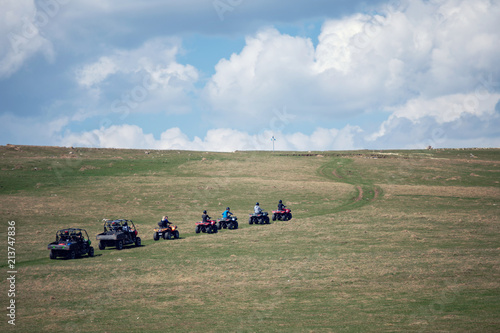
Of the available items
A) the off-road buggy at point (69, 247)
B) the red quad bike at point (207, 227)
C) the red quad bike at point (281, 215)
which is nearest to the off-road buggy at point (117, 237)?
the off-road buggy at point (69, 247)

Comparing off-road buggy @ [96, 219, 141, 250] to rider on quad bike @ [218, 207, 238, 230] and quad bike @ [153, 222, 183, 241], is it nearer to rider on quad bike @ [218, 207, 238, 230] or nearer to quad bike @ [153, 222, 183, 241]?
quad bike @ [153, 222, 183, 241]

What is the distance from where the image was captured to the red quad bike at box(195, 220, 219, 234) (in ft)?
131

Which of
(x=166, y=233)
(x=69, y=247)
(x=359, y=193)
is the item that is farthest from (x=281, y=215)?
(x=69, y=247)

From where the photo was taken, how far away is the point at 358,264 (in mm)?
26438

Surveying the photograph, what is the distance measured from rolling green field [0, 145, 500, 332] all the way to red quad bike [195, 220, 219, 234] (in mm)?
688

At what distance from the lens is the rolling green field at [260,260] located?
17.5 m

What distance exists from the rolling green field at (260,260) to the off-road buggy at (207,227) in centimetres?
69

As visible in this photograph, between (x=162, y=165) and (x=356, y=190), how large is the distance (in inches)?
1519

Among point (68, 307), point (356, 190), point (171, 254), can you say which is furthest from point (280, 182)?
point (68, 307)

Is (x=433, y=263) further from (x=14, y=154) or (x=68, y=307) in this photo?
(x=14, y=154)

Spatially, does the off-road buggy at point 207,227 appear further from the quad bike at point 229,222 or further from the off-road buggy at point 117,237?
the off-road buggy at point 117,237

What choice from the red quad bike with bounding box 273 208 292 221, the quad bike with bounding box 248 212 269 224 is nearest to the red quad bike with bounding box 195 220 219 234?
the quad bike with bounding box 248 212 269 224

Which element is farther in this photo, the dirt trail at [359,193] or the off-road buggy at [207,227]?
the dirt trail at [359,193]

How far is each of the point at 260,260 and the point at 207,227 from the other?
12874mm
